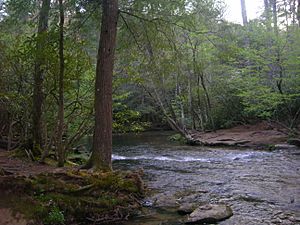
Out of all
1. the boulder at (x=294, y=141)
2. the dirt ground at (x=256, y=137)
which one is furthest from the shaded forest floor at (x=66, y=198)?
the dirt ground at (x=256, y=137)

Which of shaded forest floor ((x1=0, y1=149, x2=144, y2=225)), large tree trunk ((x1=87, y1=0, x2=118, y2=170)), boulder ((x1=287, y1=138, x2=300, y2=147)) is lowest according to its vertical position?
boulder ((x1=287, y1=138, x2=300, y2=147))

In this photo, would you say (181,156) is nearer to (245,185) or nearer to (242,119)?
(245,185)

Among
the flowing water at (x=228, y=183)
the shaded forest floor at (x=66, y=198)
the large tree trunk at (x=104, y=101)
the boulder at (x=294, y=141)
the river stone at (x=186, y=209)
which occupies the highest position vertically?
the large tree trunk at (x=104, y=101)

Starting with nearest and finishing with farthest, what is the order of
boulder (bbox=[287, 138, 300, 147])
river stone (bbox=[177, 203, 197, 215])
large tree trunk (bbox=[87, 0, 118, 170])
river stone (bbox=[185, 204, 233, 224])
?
river stone (bbox=[185, 204, 233, 224]) → river stone (bbox=[177, 203, 197, 215]) → large tree trunk (bbox=[87, 0, 118, 170]) → boulder (bbox=[287, 138, 300, 147])

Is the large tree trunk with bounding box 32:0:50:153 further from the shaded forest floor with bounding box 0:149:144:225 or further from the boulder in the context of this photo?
the boulder

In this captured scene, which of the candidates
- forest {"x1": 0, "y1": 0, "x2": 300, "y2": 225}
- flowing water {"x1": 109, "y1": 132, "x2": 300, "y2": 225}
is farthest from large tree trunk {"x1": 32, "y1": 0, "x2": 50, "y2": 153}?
flowing water {"x1": 109, "y1": 132, "x2": 300, "y2": 225}

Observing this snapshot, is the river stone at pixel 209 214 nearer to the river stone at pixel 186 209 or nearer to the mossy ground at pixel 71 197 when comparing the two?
the river stone at pixel 186 209

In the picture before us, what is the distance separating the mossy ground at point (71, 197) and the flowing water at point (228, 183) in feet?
1.61

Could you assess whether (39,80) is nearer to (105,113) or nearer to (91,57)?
(91,57)

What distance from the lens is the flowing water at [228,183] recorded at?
6.40m

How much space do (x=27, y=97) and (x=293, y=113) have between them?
15360 millimetres

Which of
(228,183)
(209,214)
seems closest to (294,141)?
(228,183)

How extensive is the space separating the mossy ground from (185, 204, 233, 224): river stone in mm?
1207

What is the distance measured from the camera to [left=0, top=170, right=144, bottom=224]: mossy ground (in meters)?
5.87
